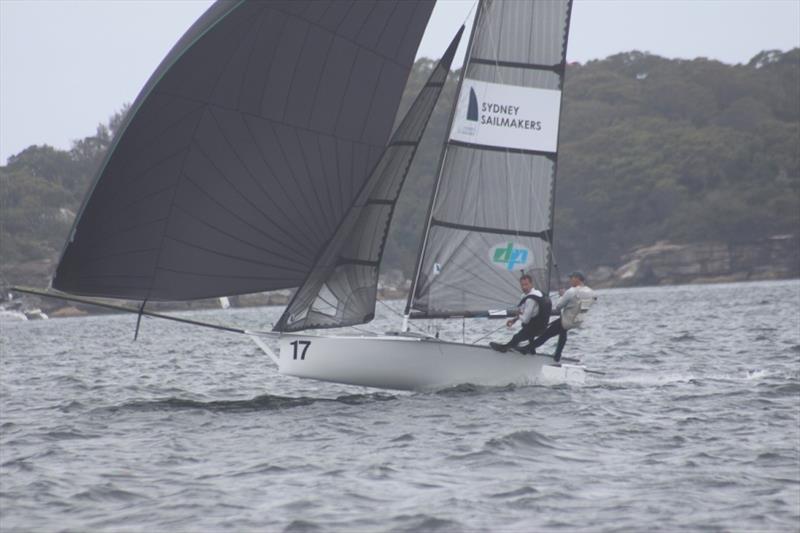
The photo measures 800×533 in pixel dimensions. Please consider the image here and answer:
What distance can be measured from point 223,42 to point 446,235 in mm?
3513

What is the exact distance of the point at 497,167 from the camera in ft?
47.8

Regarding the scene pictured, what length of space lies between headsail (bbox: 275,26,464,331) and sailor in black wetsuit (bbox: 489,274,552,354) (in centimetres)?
176

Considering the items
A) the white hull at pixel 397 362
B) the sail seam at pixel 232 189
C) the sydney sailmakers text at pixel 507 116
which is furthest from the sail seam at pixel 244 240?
the sydney sailmakers text at pixel 507 116

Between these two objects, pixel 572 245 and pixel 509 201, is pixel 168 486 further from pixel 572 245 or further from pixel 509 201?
pixel 572 245

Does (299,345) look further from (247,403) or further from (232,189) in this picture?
(232,189)

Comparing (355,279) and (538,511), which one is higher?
(355,279)

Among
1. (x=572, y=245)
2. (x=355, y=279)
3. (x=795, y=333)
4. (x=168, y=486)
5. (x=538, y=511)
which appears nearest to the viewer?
(x=538, y=511)

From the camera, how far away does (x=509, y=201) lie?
14750 mm

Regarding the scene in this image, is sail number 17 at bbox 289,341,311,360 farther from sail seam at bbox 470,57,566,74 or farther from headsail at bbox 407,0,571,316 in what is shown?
sail seam at bbox 470,57,566,74

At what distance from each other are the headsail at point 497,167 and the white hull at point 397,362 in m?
0.63

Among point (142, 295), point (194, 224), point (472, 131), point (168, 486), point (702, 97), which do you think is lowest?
point (168, 486)

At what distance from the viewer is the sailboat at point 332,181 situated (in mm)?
12859

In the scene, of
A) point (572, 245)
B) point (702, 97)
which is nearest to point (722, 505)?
point (572, 245)

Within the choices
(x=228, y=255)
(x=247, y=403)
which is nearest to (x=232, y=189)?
(x=228, y=255)
